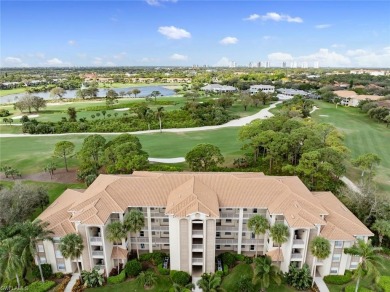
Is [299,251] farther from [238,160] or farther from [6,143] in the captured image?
[6,143]

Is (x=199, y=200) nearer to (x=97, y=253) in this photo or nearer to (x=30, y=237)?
(x=97, y=253)

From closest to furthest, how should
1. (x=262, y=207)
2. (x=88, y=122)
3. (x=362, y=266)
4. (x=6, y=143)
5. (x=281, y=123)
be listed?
1. (x=362, y=266)
2. (x=262, y=207)
3. (x=281, y=123)
4. (x=6, y=143)
5. (x=88, y=122)

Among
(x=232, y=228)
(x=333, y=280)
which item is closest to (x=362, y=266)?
(x=333, y=280)

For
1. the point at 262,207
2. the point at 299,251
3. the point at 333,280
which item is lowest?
the point at 333,280

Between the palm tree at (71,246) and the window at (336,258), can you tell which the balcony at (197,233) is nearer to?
the palm tree at (71,246)

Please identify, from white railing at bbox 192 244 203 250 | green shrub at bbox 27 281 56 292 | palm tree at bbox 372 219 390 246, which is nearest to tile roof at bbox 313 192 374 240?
palm tree at bbox 372 219 390 246

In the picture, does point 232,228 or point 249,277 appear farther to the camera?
point 232,228
